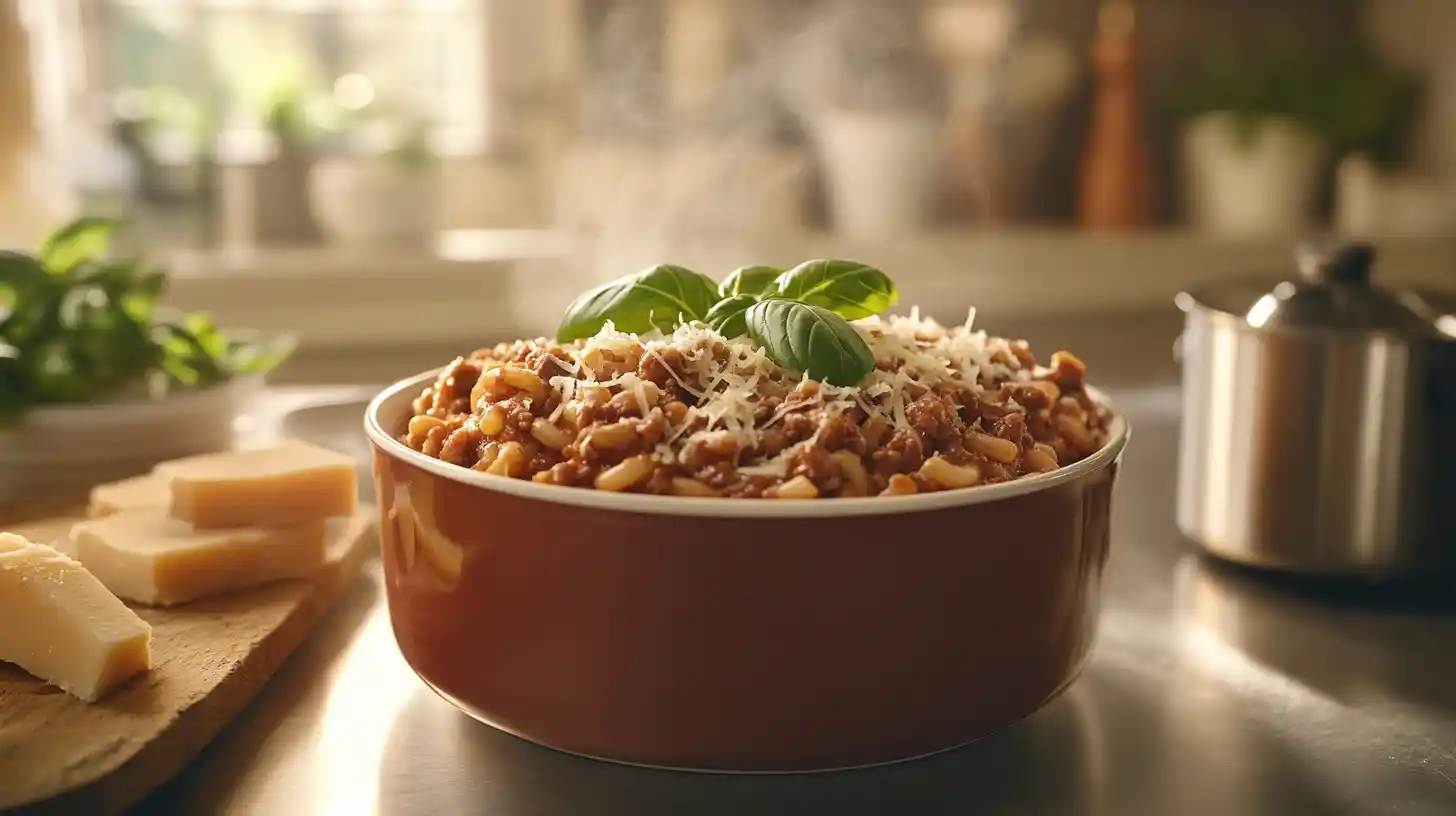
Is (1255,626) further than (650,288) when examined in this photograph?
Yes

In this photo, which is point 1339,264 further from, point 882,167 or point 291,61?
point 291,61

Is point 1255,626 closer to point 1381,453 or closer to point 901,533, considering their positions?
point 1381,453

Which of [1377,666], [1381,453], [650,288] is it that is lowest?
[1377,666]

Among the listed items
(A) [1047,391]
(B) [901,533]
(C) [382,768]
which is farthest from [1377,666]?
(C) [382,768]

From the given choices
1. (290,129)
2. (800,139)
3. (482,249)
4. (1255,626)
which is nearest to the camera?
(1255,626)

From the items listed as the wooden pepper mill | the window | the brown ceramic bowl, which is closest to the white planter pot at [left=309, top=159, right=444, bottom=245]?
the window

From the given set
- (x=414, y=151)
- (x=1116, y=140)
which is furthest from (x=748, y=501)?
(x=1116, y=140)
